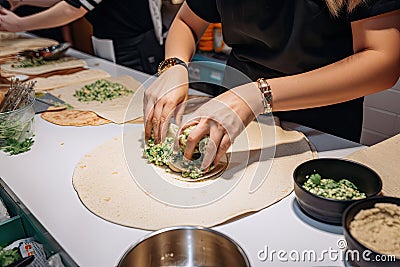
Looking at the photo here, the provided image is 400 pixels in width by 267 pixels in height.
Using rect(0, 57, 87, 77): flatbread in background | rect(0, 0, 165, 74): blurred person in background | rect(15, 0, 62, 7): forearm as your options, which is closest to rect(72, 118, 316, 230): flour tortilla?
rect(0, 57, 87, 77): flatbread in background

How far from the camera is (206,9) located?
1.40 m

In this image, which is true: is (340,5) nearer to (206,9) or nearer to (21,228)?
(206,9)

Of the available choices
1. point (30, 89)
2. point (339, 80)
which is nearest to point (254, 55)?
point (339, 80)

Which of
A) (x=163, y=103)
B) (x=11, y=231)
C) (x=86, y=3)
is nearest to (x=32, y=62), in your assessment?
(x=86, y=3)

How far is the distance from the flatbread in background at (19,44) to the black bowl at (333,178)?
2.00 meters

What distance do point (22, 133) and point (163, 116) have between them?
460mm

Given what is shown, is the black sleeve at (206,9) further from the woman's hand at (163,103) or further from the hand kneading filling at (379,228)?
the hand kneading filling at (379,228)

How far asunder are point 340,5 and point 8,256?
0.92 m

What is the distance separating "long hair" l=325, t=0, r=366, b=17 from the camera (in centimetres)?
92

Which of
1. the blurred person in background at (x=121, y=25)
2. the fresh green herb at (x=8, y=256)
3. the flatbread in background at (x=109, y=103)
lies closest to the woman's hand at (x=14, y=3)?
the blurred person in background at (x=121, y=25)

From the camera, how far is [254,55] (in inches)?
50.1

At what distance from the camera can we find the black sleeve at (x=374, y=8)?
890 millimetres

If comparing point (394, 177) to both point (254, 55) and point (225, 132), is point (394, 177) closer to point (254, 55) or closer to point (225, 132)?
point (225, 132)

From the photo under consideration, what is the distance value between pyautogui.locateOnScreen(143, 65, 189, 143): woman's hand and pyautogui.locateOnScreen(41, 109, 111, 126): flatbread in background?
28 cm
